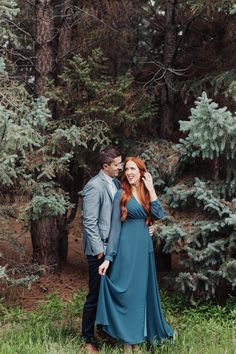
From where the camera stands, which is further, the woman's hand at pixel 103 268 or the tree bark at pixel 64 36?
the tree bark at pixel 64 36

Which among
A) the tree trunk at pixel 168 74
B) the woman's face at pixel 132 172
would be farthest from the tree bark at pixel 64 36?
the woman's face at pixel 132 172

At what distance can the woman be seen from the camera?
511cm

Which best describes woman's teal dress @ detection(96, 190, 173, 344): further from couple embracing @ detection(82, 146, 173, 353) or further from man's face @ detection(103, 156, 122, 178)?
man's face @ detection(103, 156, 122, 178)

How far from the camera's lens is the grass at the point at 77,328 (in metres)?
5.25

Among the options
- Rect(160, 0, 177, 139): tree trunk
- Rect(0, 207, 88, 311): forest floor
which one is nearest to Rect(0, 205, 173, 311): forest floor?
Rect(0, 207, 88, 311): forest floor

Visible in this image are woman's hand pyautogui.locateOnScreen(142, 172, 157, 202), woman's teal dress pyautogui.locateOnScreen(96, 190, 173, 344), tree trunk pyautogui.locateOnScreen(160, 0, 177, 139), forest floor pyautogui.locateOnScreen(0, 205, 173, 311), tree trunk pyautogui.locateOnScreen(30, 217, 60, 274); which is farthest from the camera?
tree trunk pyautogui.locateOnScreen(160, 0, 177, 139)

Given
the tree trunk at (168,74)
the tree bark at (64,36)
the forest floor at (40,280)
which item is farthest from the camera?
the tree bark at (64,36)

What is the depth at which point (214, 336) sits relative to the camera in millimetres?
5906

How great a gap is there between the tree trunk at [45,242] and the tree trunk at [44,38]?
7.87ft

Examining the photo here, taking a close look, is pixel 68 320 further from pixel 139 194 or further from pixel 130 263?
pixel 139 194

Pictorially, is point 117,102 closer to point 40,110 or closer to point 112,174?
point 40,110

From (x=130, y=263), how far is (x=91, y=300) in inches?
24.9

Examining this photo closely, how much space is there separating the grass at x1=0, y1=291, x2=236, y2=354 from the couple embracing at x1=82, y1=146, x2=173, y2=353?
303 millimetres

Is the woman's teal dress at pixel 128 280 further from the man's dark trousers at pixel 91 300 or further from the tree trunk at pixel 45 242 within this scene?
the tree trunk at pixel 45 242
